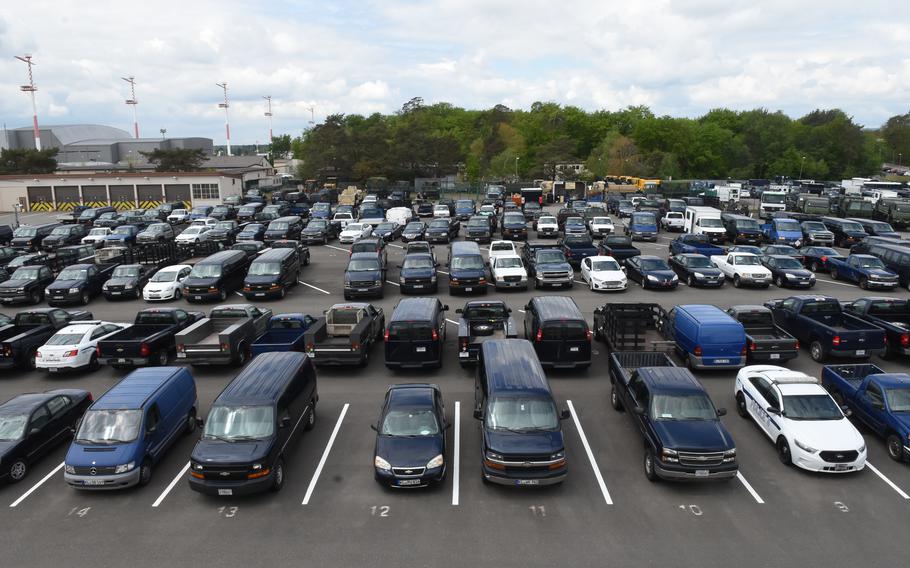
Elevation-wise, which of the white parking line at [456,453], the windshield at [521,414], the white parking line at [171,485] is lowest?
the white parking line at [171,485]

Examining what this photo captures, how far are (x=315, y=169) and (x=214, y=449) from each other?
73030 millimetres

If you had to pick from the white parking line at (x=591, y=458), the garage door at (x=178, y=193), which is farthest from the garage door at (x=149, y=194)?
the white parking line at (x=591, y=458)

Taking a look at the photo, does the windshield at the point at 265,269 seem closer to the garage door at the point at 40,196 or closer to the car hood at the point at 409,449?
the car hood at the point at 409,449

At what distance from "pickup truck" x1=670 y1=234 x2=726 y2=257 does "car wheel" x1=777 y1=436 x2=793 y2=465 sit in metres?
19.9

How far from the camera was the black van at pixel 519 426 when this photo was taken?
11164 millimetres

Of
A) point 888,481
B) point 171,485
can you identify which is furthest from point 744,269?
point 171,485

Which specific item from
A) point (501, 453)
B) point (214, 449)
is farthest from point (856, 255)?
point (214, 449)

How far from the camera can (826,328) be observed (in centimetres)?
1798

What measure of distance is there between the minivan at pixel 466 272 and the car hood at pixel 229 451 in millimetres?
15440

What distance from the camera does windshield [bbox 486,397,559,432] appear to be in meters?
11.8

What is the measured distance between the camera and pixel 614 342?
18.4 metres

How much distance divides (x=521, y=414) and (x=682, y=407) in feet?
10.7

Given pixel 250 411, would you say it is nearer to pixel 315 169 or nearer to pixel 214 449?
pixel 214 449

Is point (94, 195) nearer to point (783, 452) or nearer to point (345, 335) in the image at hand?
point (345, 335)
